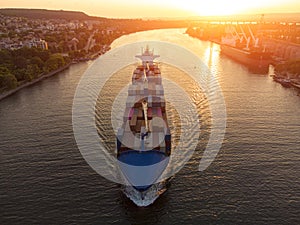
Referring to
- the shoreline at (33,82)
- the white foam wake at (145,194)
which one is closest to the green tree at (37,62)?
the shoreline at (33,82)

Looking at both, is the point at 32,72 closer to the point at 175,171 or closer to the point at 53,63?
the point at 53,63

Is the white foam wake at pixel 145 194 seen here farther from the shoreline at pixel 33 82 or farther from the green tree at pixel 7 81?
the green tree at pixel 7 81

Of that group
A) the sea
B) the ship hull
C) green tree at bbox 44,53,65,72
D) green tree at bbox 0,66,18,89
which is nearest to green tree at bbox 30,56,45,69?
green tree at bbox 44,53,65,72

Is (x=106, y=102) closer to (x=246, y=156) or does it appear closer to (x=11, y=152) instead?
(x=11, y=152)

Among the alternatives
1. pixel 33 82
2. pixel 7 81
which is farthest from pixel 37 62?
pixel 7 81

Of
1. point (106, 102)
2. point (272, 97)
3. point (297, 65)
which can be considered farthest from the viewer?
point (297, 65)

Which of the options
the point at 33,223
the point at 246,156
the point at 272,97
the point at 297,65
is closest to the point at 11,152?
the point at 33,223

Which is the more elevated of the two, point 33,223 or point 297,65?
point 297,65
